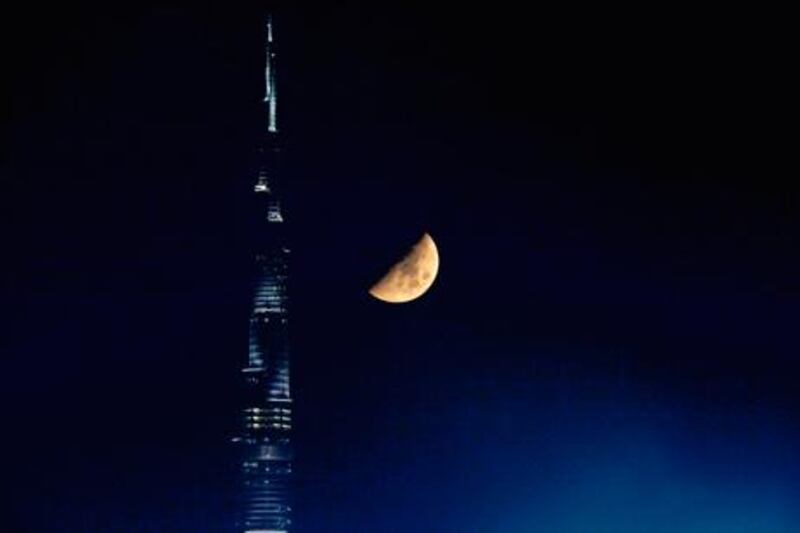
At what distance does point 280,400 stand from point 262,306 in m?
15.5

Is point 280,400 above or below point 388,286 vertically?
below

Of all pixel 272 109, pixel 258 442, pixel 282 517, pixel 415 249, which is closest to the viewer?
pixel 415 249

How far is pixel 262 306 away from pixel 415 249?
8250 centimetres

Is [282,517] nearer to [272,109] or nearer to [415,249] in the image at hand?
[272,109]

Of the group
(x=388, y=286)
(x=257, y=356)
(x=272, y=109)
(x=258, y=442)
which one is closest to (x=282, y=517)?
(x=258, y=442)

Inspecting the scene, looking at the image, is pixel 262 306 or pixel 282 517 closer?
pixel 262 306

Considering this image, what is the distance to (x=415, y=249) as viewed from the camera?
67375mm

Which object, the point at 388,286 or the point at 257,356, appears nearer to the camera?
the point at 388,286

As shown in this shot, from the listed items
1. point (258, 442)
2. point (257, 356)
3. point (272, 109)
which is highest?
point (272, 109)

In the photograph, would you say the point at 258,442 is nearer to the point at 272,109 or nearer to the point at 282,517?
the point at 282,517

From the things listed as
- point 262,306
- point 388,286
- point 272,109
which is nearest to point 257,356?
point 262,306

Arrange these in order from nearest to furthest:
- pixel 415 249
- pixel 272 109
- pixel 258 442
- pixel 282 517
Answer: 1. pixel 415 249
2. pixel 272 109
3. pixel 258 442
4. pixel 282 517

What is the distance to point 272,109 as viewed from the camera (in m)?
148

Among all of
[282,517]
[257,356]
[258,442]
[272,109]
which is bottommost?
[282,517]
